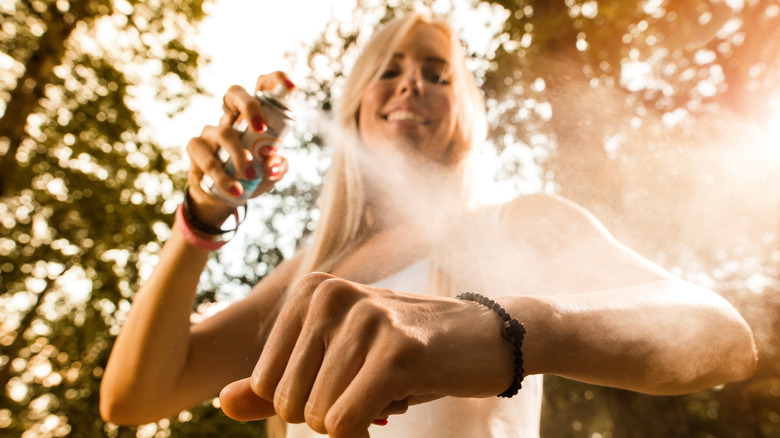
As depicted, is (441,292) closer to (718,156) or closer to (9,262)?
(718,156)

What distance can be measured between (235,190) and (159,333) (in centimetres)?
48

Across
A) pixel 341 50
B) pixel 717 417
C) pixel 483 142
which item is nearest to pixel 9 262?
pixel 341 50

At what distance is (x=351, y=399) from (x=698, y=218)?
1.34 metres

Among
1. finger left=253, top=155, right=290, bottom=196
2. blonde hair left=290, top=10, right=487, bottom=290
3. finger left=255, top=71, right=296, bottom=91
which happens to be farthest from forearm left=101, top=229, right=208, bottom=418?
finger left=255, top=71, right=296, bottom=91

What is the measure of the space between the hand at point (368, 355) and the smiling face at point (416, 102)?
3.59 ft

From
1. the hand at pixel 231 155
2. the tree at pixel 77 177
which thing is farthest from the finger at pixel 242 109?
the tree at pixel 77 177

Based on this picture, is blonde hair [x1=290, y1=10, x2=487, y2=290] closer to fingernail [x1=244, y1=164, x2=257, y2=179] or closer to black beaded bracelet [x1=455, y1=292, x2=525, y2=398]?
fingernail [x1=244, y1=164, x2=257, y2=179]

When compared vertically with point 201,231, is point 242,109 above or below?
above

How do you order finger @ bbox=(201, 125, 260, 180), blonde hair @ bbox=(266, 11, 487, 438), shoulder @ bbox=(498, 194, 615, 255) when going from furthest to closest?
1. blonde hair @ bbox=(266, 11, 487, 438)
2. finger @ bbox=(201, 125, 260, 180)
3. shoulder @ bbox=(498, 194, 615, 255)

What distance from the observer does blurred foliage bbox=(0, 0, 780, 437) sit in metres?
1.34

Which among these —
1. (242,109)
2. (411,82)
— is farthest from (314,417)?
(411,82)

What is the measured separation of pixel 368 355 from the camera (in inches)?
16.2

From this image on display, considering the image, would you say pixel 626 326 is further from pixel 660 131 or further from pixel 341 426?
pixel 660 131

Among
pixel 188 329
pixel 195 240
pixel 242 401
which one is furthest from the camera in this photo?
pixel 188 329
